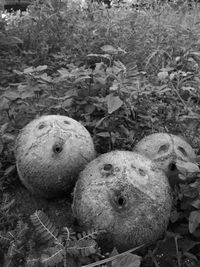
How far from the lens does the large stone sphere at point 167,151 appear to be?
2799 mm

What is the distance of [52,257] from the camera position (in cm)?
211

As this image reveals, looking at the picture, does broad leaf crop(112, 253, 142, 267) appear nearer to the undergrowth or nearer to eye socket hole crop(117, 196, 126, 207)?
the undergrowth

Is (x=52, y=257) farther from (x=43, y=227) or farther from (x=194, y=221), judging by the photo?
(x=194, y=221)

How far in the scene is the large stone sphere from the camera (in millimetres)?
2799

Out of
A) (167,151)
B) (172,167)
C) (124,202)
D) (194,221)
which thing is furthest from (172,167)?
(124,202)

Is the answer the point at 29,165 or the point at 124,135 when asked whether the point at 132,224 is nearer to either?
the point at 29,165

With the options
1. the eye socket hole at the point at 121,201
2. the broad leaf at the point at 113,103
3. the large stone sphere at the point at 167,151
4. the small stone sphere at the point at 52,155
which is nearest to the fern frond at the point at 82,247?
the eye socket hole at the point at 121,201

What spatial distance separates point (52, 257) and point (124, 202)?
1.84ft

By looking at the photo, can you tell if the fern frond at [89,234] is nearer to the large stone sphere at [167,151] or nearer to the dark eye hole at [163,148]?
the large stone sphere at [167,151]

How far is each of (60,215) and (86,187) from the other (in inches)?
21.9

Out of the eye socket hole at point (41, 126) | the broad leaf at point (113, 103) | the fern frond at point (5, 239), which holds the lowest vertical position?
the fern frond at point (5, 239)

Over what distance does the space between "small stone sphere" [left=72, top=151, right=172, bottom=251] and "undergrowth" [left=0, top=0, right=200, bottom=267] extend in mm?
156

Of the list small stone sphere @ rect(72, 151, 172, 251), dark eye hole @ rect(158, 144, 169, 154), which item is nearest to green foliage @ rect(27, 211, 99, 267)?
small stone sphere @ rect(72, 151, 172, 251)

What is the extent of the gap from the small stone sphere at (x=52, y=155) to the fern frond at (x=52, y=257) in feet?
2.14
